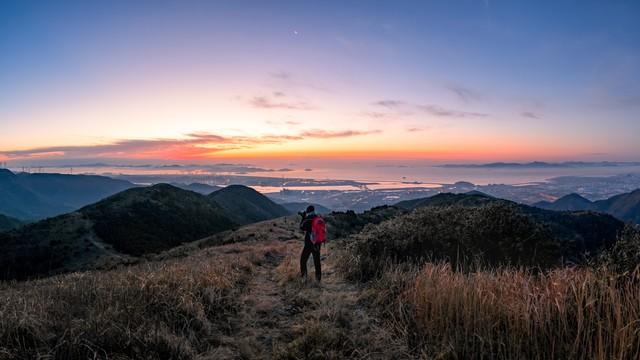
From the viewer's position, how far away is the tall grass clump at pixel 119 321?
443cm

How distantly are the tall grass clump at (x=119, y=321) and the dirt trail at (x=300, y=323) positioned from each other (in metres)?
0.48

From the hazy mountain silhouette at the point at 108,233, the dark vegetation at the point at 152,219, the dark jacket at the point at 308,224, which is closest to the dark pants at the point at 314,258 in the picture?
the dark jacket at the point at 308,224

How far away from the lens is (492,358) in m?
4.18

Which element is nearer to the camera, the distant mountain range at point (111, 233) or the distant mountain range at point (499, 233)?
the distant mountain range at point (499, 233)

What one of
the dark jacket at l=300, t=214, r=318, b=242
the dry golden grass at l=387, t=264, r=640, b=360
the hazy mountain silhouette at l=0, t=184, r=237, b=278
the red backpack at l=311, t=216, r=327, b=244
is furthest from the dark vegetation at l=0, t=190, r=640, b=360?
the hazy mountain silhouette at l=0, t=184, r=237, b=278

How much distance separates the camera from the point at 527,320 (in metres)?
Answer: 4.33

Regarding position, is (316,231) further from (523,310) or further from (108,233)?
(108,233)

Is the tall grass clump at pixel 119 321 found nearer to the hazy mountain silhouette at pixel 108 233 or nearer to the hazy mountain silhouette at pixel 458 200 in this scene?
the hazy mountain silhouette at pixel 458 200

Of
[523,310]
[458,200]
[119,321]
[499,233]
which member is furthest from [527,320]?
[458,200]

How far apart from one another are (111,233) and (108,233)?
49 cm

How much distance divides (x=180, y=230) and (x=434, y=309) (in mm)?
81255

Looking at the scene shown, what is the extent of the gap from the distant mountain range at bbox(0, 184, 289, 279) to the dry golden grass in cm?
3117

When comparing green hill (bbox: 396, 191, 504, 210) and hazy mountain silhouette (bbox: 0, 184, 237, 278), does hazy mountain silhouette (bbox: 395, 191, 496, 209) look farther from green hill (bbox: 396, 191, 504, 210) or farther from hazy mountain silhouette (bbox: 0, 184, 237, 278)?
hazy mountain silhouette (bbox: 0, 184, 237, 278)

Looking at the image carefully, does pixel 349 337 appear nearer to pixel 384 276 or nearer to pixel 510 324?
pixel 510 324
